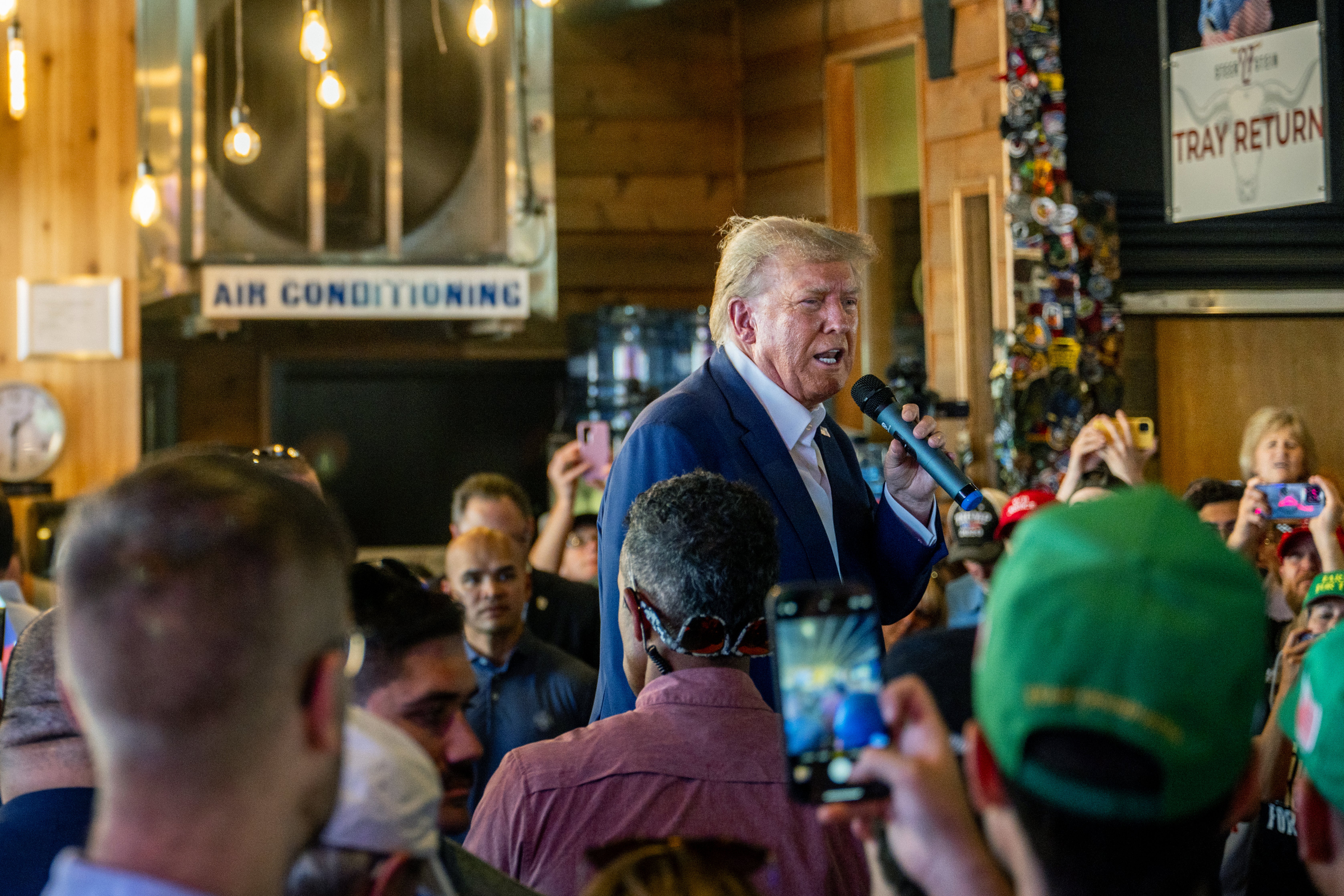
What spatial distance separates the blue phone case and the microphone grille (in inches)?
52.7

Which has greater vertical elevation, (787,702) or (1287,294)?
(1287,294)

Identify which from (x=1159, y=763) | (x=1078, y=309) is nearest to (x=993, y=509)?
(x=1078, y=309)

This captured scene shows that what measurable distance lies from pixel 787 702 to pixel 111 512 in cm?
50

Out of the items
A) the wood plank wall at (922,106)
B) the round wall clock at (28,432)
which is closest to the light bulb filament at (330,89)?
the round wall clock at (28,432)

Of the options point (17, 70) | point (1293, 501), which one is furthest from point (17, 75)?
point (1293, 501)

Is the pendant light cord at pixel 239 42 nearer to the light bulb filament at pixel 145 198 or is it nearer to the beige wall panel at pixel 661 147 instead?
the light bulb filament at pixel 145 198

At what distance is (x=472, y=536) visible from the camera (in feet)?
11.3

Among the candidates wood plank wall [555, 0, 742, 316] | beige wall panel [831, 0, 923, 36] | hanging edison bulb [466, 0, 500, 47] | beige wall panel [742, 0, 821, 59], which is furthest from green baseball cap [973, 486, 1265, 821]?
wood plank wall [555, 0, 742, 316]

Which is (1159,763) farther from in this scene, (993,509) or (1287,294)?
(1287,294)

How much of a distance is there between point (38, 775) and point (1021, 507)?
2808 mm

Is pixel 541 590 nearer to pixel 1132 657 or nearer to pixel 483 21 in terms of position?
pixel 483 21

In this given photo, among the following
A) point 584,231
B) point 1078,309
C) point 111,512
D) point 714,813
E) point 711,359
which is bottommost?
point 714,813

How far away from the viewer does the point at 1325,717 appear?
3.69ft

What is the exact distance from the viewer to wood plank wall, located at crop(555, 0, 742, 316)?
8258mm
